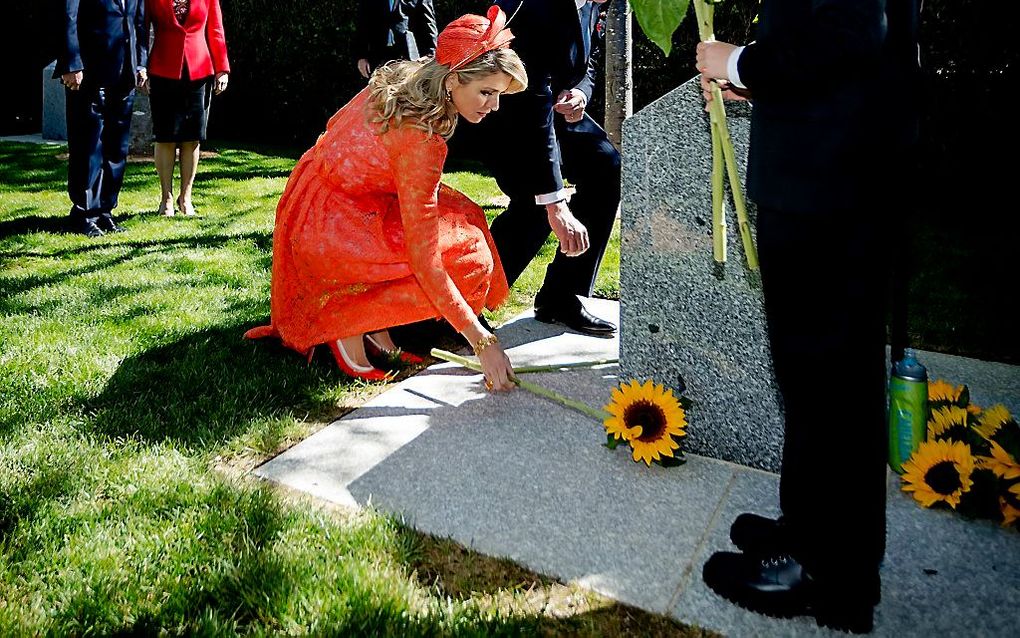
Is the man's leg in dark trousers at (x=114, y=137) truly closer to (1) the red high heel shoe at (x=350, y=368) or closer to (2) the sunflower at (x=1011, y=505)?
(1) the red high heel shoe at (x=350, y=368)

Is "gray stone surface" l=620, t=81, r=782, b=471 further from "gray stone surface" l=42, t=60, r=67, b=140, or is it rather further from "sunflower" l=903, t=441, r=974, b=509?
"gray stone surface" l=42, t=60, r=67, b=140

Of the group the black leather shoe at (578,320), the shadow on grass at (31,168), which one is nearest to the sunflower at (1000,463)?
the black leather shoe at (578,320)

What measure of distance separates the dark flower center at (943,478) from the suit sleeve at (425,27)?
5.38m

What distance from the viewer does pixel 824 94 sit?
175 cm

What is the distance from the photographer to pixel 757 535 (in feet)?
7.52

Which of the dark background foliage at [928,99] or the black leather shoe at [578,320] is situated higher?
the dark background foliage at [928,99]

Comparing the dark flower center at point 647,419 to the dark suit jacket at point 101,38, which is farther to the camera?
the dark suit jacket at point 101,38

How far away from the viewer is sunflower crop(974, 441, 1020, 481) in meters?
2.48

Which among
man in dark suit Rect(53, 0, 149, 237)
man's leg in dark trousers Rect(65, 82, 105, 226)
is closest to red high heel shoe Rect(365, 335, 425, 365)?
man in dark suit Rect(53, 0, 149, 237)

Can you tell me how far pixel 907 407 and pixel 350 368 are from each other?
207cm

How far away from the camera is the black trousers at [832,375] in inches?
72.5

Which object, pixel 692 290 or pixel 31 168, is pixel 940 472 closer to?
pixel 692 290

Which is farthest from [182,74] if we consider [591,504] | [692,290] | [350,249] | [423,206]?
[591,504]

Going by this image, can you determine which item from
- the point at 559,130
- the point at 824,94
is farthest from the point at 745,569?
the point at 559,130
